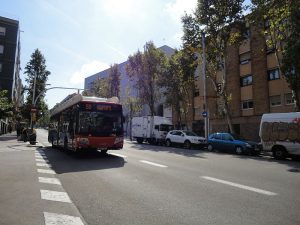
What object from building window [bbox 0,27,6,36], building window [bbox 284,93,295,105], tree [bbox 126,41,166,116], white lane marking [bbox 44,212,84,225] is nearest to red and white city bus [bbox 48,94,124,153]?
white lane marking [bbox 44,212,84,225]

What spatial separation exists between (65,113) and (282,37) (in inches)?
641

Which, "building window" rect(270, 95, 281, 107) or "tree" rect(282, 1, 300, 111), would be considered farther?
"building window" rect(270, 95, 281, 107)

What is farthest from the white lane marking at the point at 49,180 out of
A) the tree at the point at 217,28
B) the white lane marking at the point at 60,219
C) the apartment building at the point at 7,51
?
the apartment building at the point at 7,51

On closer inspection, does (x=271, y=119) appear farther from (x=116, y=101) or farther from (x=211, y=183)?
(x=211, y=183)

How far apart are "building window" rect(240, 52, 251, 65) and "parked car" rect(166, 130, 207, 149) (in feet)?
41.8

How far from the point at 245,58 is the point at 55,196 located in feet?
109

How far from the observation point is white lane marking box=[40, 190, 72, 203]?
712 cm

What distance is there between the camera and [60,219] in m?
5.59

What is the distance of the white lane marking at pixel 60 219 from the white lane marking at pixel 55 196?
1087 millimetres

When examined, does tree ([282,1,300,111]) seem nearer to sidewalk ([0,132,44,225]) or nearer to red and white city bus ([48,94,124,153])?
red and white city bus ([48,94,124,153])

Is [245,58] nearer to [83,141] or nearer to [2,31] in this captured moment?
[83,141]

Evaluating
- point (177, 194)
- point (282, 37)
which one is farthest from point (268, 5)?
point (177, 194)

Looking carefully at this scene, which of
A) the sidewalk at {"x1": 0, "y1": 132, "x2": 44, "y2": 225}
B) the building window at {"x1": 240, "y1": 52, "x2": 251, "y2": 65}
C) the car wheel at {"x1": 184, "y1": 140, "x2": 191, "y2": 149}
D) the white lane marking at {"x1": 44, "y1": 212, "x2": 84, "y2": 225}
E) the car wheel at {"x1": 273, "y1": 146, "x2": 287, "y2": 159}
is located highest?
the building window at {"x1": 240, "y1": 52, "x2": 251, "y2": 65}

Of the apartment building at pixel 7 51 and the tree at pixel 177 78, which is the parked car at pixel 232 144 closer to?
the tree at pixel 177 78
